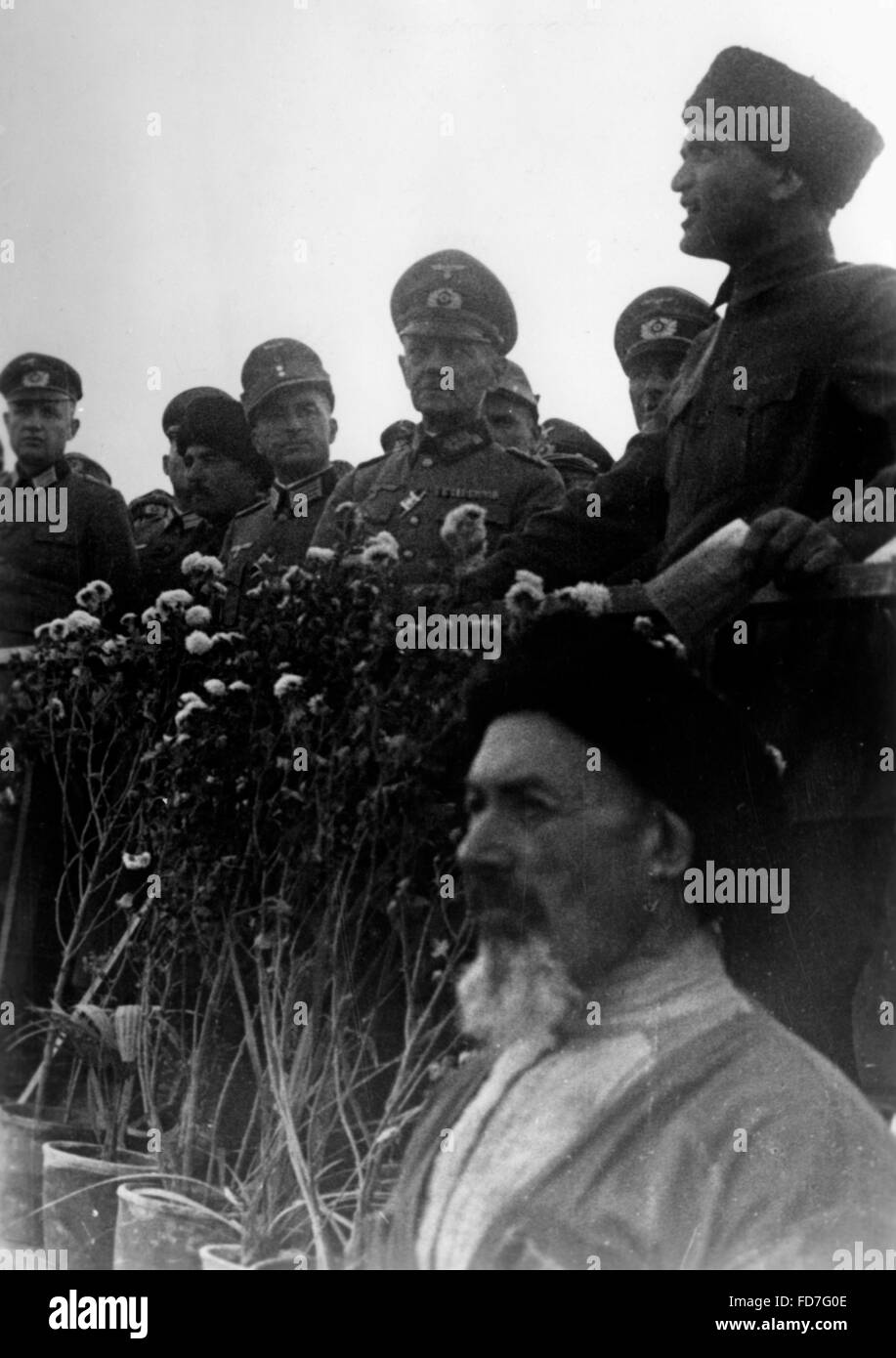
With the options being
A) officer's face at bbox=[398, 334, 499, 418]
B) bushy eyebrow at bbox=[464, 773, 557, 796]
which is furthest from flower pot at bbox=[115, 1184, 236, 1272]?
officer's face at bbox=[398, 334, 499, 418]

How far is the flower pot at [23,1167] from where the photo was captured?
14.8 feet

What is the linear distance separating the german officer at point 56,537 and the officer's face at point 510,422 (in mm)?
980

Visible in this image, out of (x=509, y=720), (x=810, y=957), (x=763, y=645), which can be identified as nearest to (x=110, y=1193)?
(x=509, y=720)

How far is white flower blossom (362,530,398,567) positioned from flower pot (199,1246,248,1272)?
5.46ft

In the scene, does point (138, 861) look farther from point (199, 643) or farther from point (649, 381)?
point (649, 381)

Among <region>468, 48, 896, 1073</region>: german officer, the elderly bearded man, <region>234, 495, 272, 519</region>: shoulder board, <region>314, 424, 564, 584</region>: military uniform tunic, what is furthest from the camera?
<region>234, 495, 272, 519</region>: shoulder board

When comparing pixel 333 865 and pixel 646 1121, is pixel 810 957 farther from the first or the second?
pixel 333 865

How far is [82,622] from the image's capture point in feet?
15.3

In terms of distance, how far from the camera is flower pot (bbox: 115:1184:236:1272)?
4344mm

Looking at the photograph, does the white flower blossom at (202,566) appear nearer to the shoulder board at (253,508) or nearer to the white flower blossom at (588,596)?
the shoulder board at (253,508)

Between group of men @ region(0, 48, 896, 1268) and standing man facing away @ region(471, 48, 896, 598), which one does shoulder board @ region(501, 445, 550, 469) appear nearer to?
group of men @ region(0, 48, 896, 1268)

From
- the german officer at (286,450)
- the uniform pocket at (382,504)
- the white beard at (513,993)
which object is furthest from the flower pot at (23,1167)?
the uniform pocket at (382,504)

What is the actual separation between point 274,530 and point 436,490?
0.44m

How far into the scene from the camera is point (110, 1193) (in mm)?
4438
